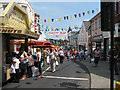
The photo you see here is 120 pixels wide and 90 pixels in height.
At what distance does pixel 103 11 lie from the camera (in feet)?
13.9

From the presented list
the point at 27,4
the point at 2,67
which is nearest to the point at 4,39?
the point at 2,67

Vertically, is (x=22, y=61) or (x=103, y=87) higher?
(x=22, y=61)

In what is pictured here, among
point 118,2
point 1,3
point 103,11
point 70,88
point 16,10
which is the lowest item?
point 70,88

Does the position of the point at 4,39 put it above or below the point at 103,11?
below

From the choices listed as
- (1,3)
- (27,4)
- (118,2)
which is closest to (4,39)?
(118,2)

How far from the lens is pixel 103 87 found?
5996 mm

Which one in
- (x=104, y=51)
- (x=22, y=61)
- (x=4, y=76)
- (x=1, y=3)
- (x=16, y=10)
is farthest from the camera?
(x=1, y=3)

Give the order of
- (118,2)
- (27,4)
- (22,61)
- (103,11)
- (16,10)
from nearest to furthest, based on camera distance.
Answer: (103,11)
(22,61)
(16,10)
(118,2)
(27,4)

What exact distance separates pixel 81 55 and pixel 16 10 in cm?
1058

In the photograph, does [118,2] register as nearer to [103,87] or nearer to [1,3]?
[103,87]

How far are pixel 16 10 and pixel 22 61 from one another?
374 cm

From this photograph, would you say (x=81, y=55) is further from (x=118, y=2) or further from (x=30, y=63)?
(x=30, y=63)

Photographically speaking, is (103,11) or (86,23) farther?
(86,23)

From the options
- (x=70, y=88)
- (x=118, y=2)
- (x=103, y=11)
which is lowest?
A: (x=70, y=88)
